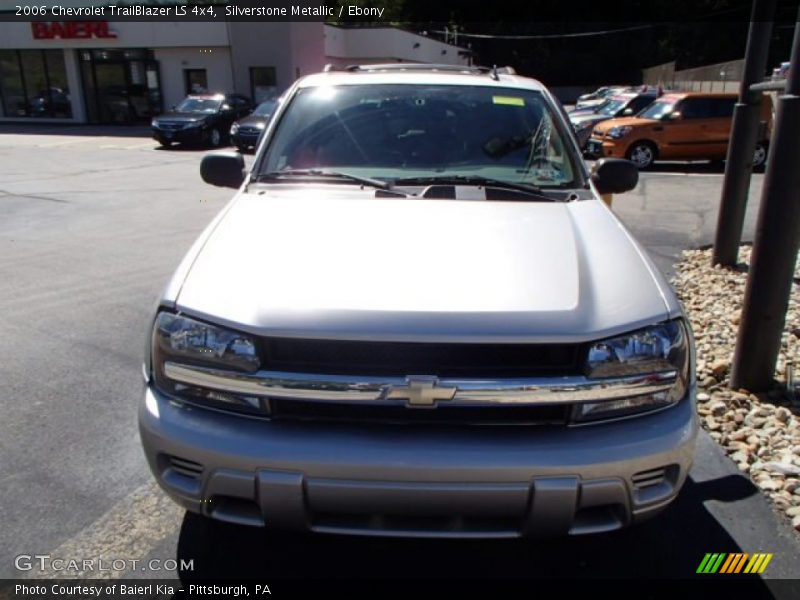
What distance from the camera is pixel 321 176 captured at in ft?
10.5

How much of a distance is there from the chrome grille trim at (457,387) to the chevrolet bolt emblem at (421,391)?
0.03ft

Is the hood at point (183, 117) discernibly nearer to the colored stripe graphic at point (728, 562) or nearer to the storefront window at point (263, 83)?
the storefront window at point (263, 83)

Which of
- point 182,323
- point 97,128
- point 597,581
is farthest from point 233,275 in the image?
point 97,128

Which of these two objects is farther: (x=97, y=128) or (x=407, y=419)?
(x=97, y=128)

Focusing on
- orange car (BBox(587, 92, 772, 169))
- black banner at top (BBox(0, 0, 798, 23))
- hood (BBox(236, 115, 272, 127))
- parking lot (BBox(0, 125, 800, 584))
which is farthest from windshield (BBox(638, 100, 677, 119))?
black banner at top (BBox(0, 0, 798, 23))

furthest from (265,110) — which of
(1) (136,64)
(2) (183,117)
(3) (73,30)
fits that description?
(3) (73,30)

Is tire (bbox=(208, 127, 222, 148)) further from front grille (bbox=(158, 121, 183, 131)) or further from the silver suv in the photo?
the silver suv

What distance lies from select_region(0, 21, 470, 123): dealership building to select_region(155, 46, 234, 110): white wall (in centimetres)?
4

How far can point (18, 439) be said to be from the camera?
3.34 meters

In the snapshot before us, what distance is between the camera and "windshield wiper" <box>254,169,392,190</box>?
308cm

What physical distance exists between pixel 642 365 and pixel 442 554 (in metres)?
1.09

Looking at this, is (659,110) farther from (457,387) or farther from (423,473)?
(423,473)

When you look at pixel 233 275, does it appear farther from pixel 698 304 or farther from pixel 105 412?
pixel 698 304

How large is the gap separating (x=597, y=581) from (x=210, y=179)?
111 inches
